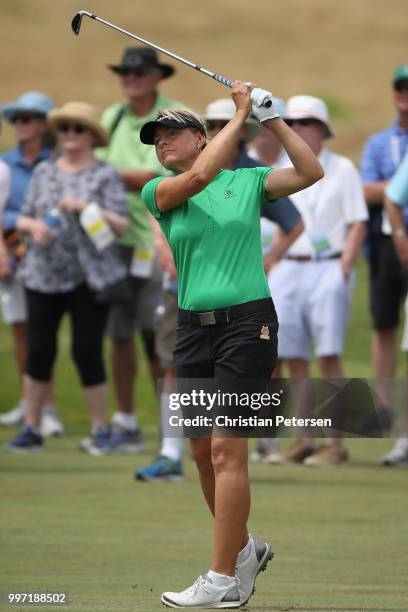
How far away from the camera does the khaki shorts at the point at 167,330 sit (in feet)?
35.1

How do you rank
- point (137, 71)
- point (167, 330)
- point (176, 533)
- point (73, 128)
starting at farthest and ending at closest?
point (137, 71) → point (73, 128) → point (167, 330) → point (176, 533)

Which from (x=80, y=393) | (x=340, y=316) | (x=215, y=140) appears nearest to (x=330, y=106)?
(x=80, y=393)

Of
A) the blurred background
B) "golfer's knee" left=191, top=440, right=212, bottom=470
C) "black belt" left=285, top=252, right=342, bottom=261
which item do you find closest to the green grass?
"golfer's knee" left=191, top=440, right=212, bottom=470

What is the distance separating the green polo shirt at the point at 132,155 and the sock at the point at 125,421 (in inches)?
50.8

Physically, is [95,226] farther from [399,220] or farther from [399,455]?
[399,455]

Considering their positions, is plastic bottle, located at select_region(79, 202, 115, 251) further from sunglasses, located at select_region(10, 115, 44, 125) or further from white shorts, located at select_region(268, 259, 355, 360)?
sunglasses, located at select_region(10, 115, 44, 125)

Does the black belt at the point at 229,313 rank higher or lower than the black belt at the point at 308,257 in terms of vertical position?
higher

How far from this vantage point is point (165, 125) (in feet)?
21.7

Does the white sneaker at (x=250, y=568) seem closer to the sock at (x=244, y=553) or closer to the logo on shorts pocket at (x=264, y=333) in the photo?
the sock at (x=244, y=553)

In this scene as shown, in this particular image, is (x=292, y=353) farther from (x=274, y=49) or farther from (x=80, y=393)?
(x=274, y=49)

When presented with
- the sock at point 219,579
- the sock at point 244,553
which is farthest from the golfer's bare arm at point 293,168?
the sock at point 219,579

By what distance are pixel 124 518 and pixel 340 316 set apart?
319 cm

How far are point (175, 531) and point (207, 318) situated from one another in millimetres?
2356

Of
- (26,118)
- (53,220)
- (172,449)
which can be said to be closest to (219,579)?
(172,449)
